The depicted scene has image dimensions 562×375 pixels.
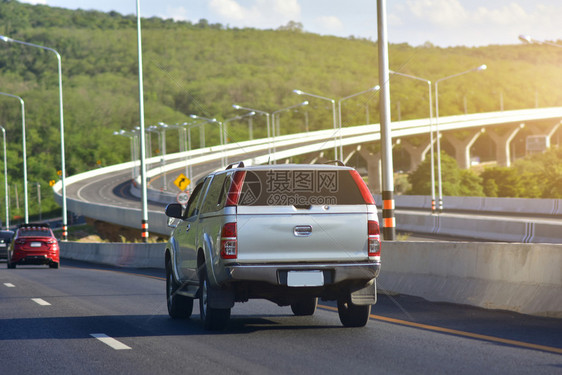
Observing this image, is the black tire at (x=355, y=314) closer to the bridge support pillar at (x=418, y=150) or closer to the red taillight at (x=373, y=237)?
the red taillight at (x=373, y=237)

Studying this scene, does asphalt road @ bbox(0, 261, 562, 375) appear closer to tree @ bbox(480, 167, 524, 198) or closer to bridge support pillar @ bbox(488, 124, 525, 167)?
tree @ bbox(480, 167, 524, 198)

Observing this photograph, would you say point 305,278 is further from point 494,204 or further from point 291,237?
point 494,204

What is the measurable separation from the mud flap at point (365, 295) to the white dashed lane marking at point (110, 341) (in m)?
2.64

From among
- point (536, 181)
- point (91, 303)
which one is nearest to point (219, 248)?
point (91, 303)

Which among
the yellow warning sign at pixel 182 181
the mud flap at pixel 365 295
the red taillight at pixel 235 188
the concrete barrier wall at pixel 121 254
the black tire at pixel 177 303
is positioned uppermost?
the yellow warning sign at pixel 182 181

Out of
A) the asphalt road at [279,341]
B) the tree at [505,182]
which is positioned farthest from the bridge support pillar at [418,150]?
the asphalt road at [279,341]

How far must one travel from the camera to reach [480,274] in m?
14.0

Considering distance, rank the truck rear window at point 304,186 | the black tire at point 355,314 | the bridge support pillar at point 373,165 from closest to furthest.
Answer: the truck rear window at point 304,186 → the black tire at point 355,314 → the bridge support pillar at point 373,165

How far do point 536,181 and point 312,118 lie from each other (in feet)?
299

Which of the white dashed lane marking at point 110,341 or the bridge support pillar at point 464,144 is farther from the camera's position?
the bridge support pillar at point 464,144

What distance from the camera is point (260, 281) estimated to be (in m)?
10.7

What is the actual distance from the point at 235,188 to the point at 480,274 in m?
4.83

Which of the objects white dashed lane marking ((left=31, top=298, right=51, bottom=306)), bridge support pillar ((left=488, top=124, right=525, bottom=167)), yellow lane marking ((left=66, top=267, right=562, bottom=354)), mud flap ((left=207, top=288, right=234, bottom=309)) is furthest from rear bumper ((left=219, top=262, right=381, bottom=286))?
bridge support pillar ((left=488, top=124, right=525, bottom=167))

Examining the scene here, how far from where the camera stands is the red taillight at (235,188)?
35.0ft
